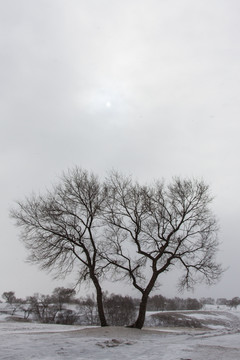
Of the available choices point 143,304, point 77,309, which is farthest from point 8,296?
point 143,304

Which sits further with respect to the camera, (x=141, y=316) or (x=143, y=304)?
(x=143, y=304)

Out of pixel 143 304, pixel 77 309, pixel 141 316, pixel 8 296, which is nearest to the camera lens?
pixel 141 316

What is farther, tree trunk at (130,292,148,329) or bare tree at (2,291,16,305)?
bare tree at (2,291,16,305)

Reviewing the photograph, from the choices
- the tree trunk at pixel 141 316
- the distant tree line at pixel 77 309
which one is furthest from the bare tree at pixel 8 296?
the tree trunk at pixel 141 316

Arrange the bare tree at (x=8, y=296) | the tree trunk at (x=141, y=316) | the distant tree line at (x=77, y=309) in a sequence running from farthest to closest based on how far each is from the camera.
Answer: the bare tree at (x=8, y=296), the distant tree line at (x=77, y=309), the tree trunk at (x=141, y=316)

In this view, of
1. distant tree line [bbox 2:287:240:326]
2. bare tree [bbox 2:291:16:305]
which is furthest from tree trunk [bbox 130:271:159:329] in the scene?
bare tree [bbox 2:291:16:305]

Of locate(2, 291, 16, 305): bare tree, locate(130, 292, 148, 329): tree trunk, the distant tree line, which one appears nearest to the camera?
locate(130, 292, 148, 329): tree trunk

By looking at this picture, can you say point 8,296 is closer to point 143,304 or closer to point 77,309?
point 77,309

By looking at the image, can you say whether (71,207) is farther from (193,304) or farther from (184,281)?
(193,304)

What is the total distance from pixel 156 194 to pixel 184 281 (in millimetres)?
6471

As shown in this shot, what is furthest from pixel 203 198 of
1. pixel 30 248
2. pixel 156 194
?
pixel 30 248

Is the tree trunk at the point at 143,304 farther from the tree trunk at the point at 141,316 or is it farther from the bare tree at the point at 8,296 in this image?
the bare tree at the point at 8,296

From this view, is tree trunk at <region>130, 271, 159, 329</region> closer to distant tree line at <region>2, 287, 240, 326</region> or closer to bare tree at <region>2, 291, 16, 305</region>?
distant tree line at <region>2, 287, 240, 326</region>

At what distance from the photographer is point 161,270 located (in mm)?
21641
